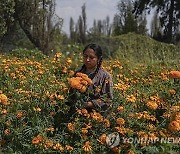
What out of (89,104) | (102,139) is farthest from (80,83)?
(102,139)

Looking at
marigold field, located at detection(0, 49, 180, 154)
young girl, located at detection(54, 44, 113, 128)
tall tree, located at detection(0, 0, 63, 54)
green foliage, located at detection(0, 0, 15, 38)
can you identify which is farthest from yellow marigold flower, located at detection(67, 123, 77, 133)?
tall tree, located at detection(0, 0, 63, 54)

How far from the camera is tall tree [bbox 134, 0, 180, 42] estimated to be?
79.6 feet

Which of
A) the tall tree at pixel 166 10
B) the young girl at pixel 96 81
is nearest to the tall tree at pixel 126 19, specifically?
the tall tree at pixel 166 10

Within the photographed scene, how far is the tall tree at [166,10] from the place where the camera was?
79.6 feet

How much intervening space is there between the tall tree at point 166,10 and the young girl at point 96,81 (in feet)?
69.9

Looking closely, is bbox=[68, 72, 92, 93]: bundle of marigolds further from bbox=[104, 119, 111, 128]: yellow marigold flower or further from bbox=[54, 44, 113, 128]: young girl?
bbox=[104, 119, 111, 128]: yellow marigold flower

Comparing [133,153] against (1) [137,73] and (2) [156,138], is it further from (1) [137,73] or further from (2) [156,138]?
(1) [137,73]

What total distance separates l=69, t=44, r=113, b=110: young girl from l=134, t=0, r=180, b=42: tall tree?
2132 cm

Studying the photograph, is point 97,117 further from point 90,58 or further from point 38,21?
point 38,21

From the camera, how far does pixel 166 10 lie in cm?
2470

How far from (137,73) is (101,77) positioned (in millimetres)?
2844

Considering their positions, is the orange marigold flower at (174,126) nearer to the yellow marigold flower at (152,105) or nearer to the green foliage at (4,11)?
the yellow marigold flower at (152,105)

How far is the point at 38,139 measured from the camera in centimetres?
229

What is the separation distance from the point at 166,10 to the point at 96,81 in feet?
73.6
